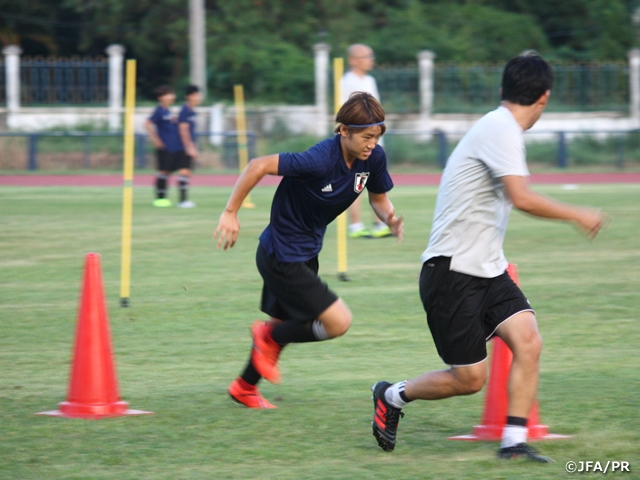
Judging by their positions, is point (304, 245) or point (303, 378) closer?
point (304, 245)

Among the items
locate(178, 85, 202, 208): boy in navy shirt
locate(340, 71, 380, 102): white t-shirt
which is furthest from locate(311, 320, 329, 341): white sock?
locate(178, 85, 202, 208): boy in navy shirt

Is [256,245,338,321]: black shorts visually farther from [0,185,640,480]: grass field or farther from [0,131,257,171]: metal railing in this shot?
[0,131,257,171]: metal railing

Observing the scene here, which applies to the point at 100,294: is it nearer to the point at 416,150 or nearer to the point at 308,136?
the point at 416,150

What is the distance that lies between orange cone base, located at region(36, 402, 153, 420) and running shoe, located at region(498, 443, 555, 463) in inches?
78.0

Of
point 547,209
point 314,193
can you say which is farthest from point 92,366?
point 547,209

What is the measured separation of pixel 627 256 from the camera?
1134 cm

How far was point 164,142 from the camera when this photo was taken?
666 inches

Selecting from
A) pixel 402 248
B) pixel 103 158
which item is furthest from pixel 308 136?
pixel 402 248

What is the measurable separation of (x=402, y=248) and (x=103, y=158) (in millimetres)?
16025

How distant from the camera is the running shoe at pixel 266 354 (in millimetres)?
5582

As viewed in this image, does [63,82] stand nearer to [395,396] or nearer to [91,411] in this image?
[91,411]

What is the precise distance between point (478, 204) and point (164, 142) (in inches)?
505

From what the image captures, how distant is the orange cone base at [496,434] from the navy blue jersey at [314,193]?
1.25 metres

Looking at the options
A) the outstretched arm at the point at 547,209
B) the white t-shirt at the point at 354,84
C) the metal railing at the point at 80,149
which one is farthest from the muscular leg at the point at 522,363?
the metal railing at the point at 80,149
